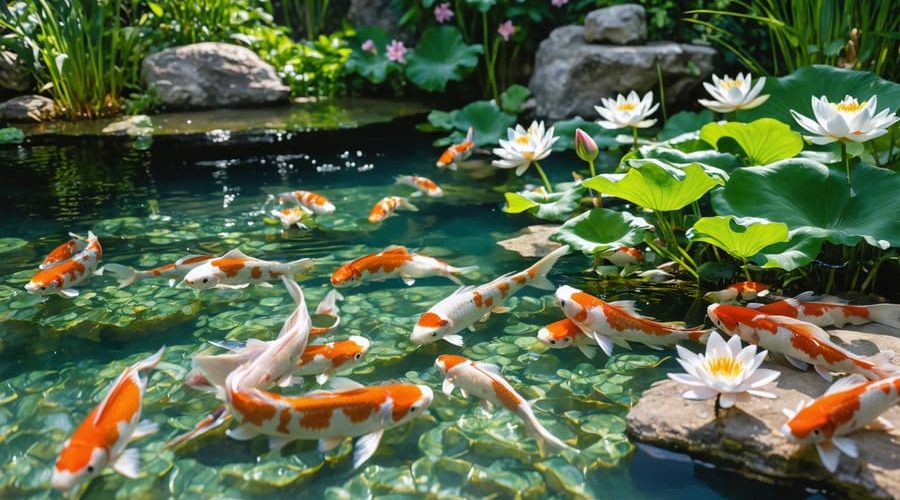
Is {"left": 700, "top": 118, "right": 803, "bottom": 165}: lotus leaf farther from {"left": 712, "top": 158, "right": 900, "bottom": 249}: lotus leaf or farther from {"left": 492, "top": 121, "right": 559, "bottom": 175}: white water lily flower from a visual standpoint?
{"left": 492, "top": 121, "right": 559, "bottom": 175}: white water lily flower

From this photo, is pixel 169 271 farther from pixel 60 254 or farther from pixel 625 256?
pixel 625 256

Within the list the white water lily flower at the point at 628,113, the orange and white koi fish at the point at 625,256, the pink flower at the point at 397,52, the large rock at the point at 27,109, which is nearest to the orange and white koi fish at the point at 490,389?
the orange and white koi fish at the point at 625,256

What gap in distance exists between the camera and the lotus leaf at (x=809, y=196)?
2795 mm

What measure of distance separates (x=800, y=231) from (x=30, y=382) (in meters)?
2.79

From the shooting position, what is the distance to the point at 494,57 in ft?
26.1

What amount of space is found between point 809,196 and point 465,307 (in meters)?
1.39

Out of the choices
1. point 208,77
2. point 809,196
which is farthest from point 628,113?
point 208,77

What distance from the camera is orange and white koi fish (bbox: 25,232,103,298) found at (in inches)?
123

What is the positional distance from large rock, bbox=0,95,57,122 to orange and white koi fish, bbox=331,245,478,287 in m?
5.47

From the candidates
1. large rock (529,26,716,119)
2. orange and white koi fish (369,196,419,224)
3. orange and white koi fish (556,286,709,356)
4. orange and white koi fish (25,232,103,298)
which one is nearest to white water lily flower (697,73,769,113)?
orange and white koi fish (556,286,709,356)

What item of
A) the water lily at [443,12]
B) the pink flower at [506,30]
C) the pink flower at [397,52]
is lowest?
the pink flower at [397,52]

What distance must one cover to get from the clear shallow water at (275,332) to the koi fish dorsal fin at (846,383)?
0.32m

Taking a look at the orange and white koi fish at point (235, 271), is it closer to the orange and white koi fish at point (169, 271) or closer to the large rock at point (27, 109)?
the orange and white koi fish at point (169, 271)

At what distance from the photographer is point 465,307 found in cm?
274
